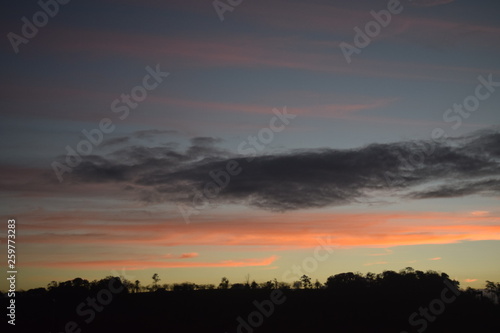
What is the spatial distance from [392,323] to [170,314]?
3964 centimetres

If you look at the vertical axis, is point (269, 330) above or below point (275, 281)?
below

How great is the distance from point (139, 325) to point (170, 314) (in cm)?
1342

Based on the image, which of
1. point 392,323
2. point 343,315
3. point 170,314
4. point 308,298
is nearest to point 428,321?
point 392,323

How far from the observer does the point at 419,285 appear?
12400 cm

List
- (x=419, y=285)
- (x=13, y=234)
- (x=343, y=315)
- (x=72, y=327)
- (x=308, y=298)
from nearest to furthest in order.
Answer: (x=13, y=234) < (x=72, y=327) < (x=343, y=315) < (x=308, y=298) < (x=419, y=285)

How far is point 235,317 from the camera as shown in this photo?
82062 millimetres

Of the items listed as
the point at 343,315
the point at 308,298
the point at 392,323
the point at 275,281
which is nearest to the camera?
the point at 392,323

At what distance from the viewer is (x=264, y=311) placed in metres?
88.6

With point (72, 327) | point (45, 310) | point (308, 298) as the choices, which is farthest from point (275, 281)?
point (72, 327)

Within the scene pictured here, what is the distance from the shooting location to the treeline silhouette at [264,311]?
247ft

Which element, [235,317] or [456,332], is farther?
[235,317]

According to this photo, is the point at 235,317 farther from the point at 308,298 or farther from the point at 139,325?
the point at 308,298

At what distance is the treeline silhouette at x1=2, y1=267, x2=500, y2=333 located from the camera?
2965 inches

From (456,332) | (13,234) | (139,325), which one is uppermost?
(13,234)
